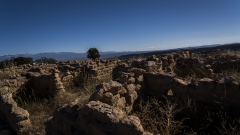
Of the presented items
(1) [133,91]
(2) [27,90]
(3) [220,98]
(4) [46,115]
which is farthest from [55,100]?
(3) [220,98]

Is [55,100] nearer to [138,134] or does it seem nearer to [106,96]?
[106,96]

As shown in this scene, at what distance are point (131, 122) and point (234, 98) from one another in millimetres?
3249

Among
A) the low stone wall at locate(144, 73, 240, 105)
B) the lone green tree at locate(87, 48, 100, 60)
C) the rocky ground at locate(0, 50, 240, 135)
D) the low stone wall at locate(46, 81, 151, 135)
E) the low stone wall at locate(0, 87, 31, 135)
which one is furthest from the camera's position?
the lone green tree at locate(87, 48, 100, 60)

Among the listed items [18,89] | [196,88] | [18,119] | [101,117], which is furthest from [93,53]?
[101,117]

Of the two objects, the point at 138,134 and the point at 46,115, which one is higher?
the point at 138,134

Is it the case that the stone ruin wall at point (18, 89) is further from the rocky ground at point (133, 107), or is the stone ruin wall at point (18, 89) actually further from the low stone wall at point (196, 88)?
the low stone wall at point (196, 88)

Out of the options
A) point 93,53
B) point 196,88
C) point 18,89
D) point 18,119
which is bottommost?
point 18,119

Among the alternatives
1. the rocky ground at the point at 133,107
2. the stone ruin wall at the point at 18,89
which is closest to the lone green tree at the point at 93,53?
the stone ruin wall at the point at 18,89

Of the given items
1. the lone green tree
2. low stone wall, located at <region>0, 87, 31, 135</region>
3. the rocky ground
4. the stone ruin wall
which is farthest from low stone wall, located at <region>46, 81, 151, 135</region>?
the lone green tree

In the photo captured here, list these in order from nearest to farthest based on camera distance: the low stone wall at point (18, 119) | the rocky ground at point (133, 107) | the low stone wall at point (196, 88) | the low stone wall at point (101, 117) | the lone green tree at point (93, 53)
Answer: the low stone wall at point (101, 117)
the rocky ground at point (133, 107)
the low stone wall at point (196, 88)
the low stone wall at point (18, 119)
the lone green tree at point (93, 53)

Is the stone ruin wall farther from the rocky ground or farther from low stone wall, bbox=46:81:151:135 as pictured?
low stone wall, bbox=46:81:151:135

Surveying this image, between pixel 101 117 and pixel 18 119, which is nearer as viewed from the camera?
pixel 101 117

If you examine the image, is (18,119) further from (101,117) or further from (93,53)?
(93,53)

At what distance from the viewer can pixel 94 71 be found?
10.6 meters
